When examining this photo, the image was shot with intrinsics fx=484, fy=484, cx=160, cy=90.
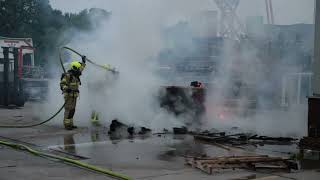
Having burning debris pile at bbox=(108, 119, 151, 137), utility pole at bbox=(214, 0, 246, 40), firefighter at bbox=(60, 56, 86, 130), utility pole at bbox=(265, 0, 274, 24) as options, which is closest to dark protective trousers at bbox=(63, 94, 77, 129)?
firefighter at bbox=(60, 56, 86, 130)

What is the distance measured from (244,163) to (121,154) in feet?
7.18

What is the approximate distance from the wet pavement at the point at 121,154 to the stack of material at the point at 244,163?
0.13 meters

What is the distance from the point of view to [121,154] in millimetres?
8203

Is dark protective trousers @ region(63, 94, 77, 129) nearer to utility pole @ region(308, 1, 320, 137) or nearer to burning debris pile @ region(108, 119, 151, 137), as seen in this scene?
burning debris pile @ region(108, 119, 151, 137)

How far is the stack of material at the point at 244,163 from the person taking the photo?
6.96 metres

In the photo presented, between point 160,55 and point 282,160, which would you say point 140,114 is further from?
point 282,160

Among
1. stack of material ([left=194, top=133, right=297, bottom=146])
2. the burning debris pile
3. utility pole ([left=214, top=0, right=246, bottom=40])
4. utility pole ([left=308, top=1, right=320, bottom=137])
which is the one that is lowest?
stack of material ([left=194, top=133, right=297, bottom=146])

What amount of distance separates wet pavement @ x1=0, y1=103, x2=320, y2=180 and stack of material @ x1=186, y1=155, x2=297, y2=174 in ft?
0.44

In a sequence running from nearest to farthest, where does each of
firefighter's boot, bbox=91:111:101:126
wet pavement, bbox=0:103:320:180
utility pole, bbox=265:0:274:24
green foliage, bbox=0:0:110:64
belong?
wet pavement, bbox=0:103:320:180, utility pole, bbox=265:0:274:24, firefighter's boot, bbox=91:111:101:126, green foliage, bbox=0:0:110:64

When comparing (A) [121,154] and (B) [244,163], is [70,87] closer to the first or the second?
(A) [121,154]

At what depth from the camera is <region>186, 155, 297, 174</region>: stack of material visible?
22.8 feet

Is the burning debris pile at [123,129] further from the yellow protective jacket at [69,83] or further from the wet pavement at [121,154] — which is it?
the yellow protective jacket at [69,83]

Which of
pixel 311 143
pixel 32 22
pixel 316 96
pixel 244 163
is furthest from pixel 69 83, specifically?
pixel 32 22

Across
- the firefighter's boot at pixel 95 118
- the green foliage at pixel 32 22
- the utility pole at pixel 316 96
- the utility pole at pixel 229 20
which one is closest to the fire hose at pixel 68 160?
the firefighter's boot at pixel 95 118
